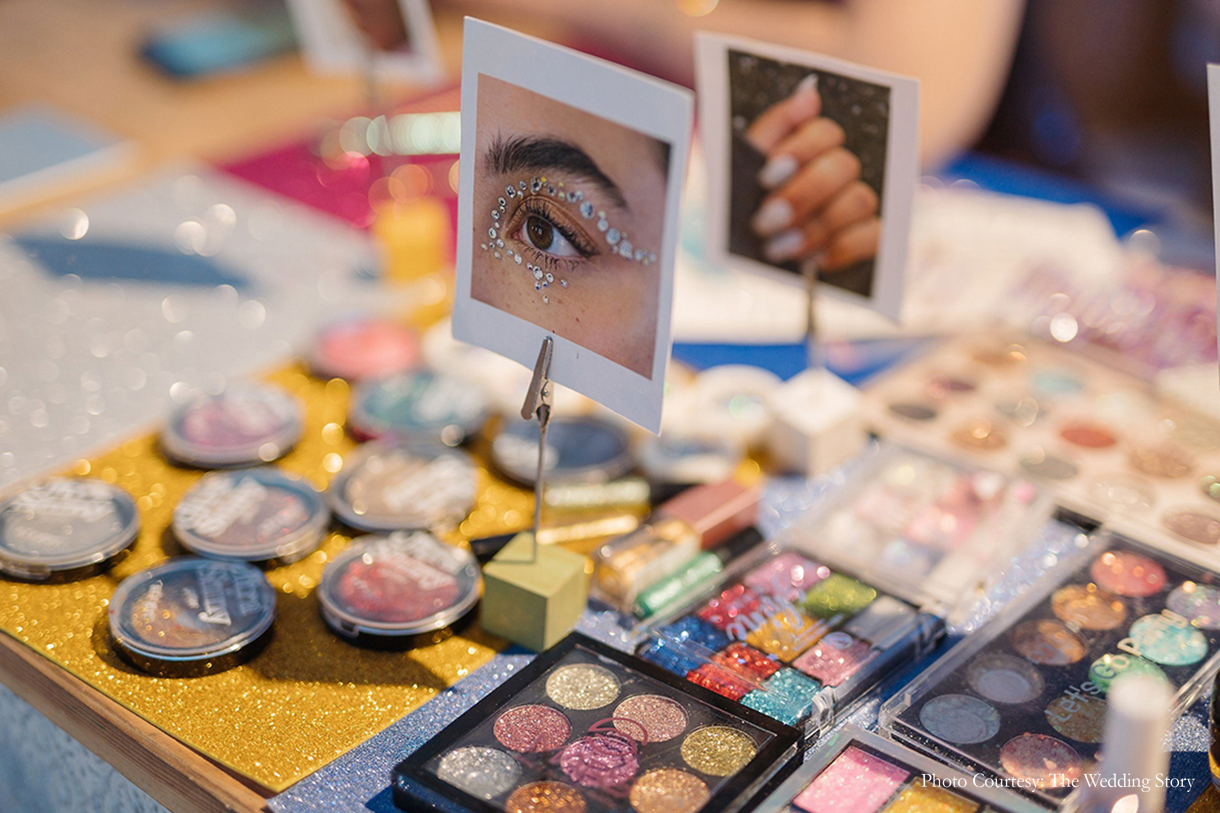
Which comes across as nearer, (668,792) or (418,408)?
(668,792)

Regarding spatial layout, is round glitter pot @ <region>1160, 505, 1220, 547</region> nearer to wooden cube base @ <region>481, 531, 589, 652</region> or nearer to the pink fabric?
wooden cube base @ <region>481, 531, 589, 652</region>

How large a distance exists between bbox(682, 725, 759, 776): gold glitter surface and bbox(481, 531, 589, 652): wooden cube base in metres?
Answer: 0.17

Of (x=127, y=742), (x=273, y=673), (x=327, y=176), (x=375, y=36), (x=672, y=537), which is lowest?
(x=127, y=742)

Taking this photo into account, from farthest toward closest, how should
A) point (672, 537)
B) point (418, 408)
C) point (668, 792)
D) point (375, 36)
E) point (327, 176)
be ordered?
point (327, 176)
point (375, 36)
point (418, 408)
point (672, 537)
point (668, 792)

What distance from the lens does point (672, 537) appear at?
114 cm

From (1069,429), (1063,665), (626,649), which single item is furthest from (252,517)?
(1069,429)

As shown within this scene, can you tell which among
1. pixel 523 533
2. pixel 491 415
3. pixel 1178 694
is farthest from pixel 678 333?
pixel 1178 694

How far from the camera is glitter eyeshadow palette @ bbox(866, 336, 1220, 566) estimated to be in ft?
3.93

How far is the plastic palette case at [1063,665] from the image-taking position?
938 mm

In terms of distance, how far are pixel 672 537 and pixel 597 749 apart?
263mm

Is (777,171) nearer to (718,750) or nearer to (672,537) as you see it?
(672,537)

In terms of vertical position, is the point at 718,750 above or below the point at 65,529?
above

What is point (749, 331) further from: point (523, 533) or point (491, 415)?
point (523, 533)

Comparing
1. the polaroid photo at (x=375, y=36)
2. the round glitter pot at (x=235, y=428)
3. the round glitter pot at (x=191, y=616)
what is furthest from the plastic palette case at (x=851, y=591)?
the polaroid photo at (x=375, y=36)
